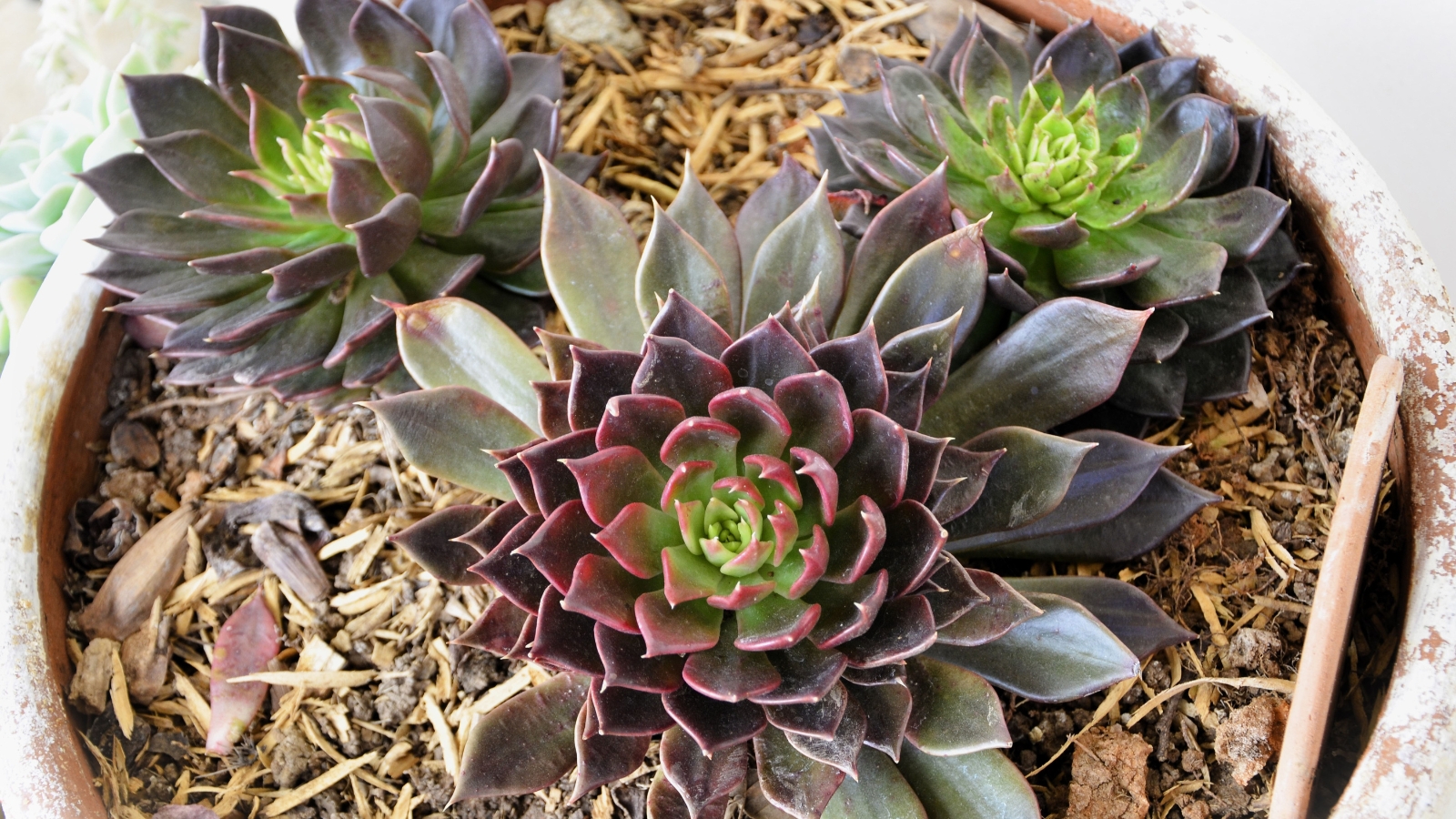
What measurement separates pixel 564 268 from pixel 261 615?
1.95 feet

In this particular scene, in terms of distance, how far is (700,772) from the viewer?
86 cm

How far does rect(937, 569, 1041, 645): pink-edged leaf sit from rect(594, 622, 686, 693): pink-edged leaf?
0.77 feet

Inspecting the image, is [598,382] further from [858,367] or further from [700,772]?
[700,772]

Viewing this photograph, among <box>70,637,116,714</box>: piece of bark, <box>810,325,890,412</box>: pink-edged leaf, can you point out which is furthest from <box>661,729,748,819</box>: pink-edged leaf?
<box>70,637,116,714</box>: piece of bark

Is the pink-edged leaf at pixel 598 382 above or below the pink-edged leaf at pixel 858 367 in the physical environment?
below

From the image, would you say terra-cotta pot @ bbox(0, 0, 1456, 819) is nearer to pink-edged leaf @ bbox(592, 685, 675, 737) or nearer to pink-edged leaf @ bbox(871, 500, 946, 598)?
pink-edged leaf @ bbox(871, 500, 946, 598)

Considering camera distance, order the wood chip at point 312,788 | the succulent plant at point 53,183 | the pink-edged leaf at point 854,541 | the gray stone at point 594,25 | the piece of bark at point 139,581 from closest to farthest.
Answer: the pink-edged leaf at point 854,541
the wood chip at point 312,788
the piece of bark at point 139,581
the succulent plant at point 53,183
the gray stone at point 594,25

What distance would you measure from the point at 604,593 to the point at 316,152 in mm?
777

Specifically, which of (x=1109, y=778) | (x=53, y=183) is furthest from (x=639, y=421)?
(x=53, y=183)

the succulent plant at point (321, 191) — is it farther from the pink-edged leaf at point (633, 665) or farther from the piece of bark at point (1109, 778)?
the piece of bark at point (1109, 778)

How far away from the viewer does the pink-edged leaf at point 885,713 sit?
2.79ft

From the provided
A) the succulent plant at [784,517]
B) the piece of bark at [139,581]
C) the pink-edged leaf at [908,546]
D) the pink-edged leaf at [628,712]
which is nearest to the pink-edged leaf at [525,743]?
the succulent plant at [784,517]

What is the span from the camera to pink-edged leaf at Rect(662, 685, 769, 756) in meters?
0.81

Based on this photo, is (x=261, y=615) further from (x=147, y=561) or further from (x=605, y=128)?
(x=605, y=128)
